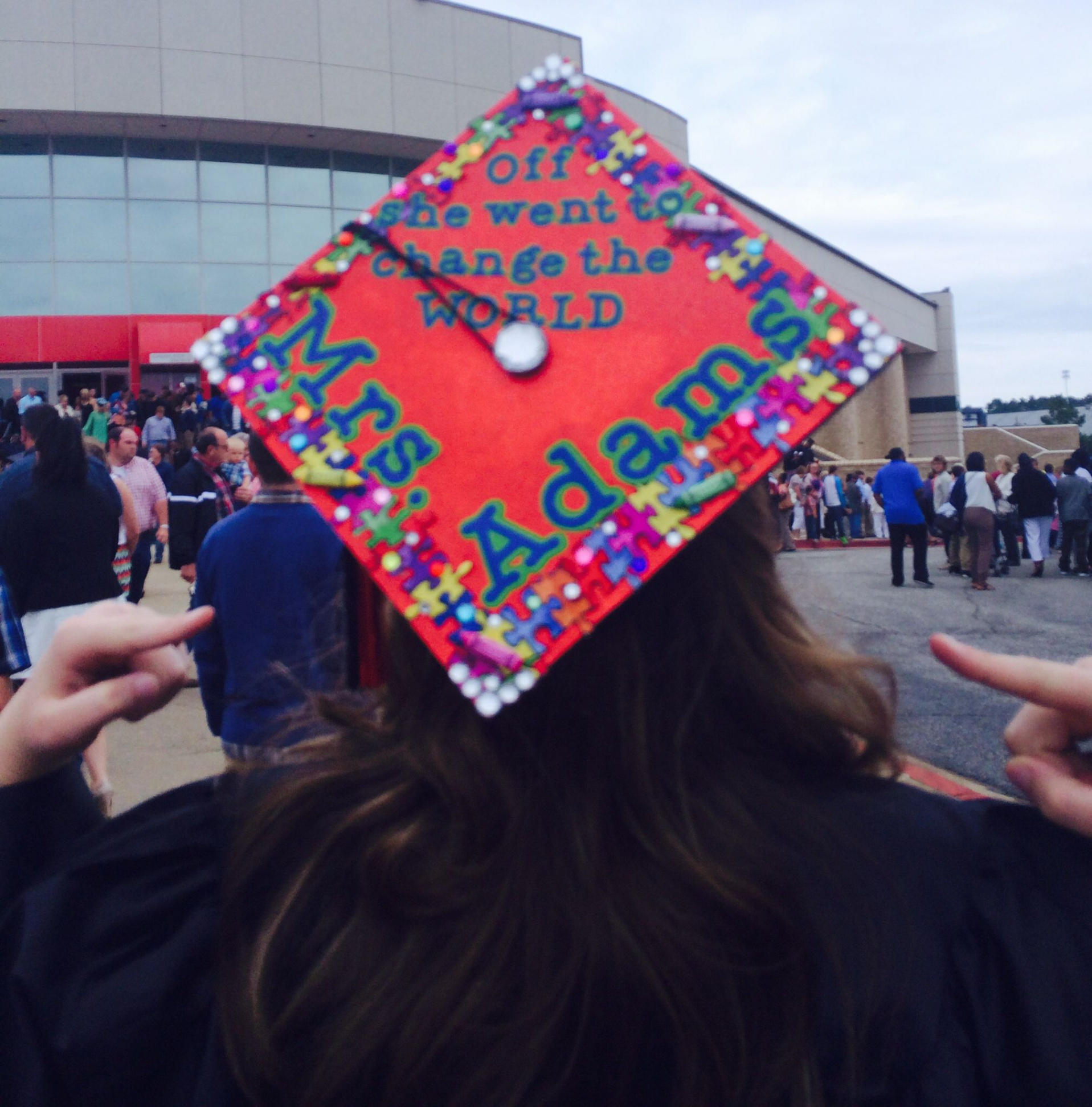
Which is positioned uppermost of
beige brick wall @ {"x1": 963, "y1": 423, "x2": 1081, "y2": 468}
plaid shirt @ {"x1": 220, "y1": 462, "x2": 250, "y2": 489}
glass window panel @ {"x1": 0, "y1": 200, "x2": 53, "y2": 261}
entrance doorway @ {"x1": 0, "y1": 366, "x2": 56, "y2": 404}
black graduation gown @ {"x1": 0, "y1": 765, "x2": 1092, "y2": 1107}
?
glass window panel @ {"x1": 0, "y1": 200, "x2": 53, "y2": 261}

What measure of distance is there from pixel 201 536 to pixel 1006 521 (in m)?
12.9

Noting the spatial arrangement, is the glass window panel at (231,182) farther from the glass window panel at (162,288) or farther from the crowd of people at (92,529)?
the crowd of people at (92,529)

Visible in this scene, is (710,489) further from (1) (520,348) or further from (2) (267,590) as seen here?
(2) (267,590)

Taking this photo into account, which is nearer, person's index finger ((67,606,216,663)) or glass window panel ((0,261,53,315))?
person's index finger ((67,606,216,663))

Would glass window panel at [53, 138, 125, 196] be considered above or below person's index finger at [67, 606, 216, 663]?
above

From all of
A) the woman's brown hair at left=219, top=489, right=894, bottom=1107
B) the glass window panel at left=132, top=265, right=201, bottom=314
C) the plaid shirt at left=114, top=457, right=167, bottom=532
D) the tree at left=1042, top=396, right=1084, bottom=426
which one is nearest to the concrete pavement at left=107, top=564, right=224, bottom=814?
the plaid shirt at left=114, top=457, right=167, bottom=532

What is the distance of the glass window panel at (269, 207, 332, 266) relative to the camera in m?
25.2

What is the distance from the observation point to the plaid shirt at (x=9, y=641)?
3.50 metres

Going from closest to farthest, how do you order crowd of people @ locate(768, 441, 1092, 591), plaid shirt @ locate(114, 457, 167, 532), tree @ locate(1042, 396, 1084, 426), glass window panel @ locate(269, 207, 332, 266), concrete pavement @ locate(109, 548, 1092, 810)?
concrete pavement @ locate(109, 548, 1092, 810), plaid shirt @ locate(114, 457, 167, 532), crowd of people @ locate(768, 441, 1092, 591), glass window panel @ locate(269, 207, 332, 266), tree @ locate(1042, 396, 1084, 426)

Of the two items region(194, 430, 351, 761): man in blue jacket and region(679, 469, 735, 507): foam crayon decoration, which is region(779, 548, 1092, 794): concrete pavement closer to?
region(679, 469, 735, 507): foam crayon decoration

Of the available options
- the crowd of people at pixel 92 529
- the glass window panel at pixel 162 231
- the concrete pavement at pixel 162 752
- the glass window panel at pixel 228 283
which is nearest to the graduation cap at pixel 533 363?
the crowd of people at pixel 92 529

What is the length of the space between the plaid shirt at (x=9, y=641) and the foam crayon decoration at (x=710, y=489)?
306cm

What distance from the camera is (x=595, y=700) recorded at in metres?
1.04

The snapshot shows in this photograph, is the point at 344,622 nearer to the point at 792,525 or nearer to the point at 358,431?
the point at 358,431
